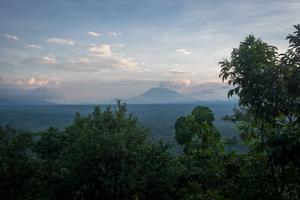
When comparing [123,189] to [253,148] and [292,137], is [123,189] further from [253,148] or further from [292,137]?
[292,137]

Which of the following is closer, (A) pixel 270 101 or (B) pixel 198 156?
(A) pixel 270 101

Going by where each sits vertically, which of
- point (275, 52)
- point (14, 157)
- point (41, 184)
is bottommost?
point (41, 184)

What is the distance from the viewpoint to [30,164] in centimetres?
2575

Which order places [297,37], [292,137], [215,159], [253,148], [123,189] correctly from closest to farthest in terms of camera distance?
[292,137] → [297,37] → [253,148] → [215,159] → [123,189]

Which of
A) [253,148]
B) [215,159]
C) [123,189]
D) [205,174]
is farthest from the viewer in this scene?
[205,174]

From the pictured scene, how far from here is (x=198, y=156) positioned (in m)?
22.8

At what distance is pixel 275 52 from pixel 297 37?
3.23 feet

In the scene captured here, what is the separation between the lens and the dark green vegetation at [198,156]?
12.8 meters

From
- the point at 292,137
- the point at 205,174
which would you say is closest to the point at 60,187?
the point at 205,174

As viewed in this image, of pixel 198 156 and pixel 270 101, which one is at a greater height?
pixel 270 101

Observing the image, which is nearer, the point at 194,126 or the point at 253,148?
the point at 253,148

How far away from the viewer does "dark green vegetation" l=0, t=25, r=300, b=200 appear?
1279 centimetres

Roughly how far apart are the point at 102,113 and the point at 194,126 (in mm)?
7019

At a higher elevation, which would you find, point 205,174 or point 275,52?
point 275,52
